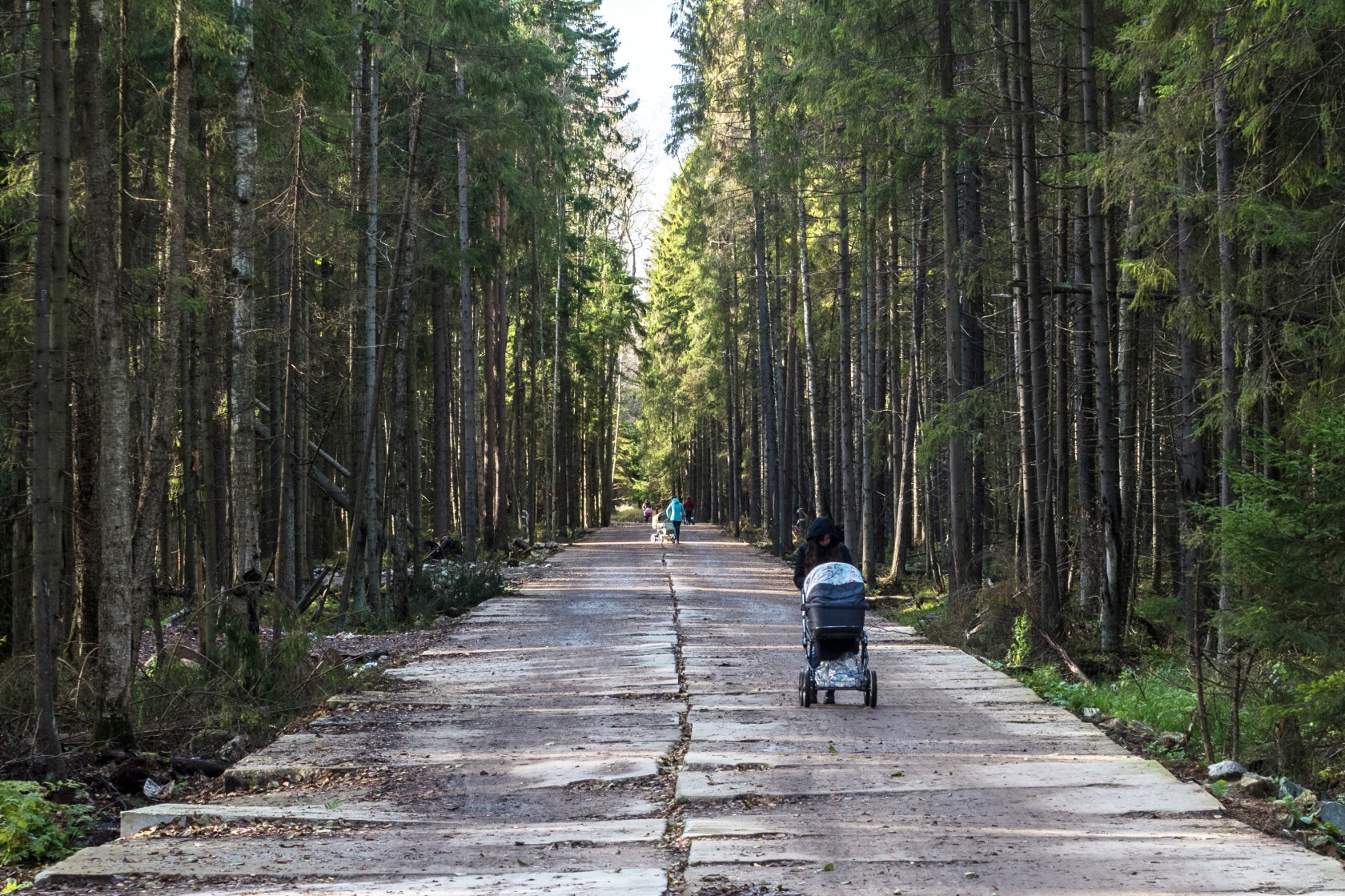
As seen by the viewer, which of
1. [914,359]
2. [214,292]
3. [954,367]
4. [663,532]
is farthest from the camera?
[663,532]

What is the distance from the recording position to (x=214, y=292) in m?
14.2

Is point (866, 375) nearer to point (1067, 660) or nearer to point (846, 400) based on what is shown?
point (846, 400)

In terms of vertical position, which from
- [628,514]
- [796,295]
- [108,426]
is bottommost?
[628,514]

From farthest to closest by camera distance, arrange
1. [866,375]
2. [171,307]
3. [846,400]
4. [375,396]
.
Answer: [846,400] < [866,375] < [375,396] < [171,307]

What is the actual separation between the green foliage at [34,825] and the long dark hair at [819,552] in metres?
6.67

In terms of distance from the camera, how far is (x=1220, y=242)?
12367mm

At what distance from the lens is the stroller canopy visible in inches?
445

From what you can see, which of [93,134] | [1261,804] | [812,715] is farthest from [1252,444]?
[93,134]

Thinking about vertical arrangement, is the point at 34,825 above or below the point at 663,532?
below

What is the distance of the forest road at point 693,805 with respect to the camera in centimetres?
623

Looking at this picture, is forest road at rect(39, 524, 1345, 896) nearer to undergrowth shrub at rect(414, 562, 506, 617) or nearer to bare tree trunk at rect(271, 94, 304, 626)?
bare tree trunk at rect(271, 94, 304, 626)

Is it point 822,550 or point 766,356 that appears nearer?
point 822,550

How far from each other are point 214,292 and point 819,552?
286 inches

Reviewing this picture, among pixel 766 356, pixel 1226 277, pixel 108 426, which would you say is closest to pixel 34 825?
pixel 108 426
